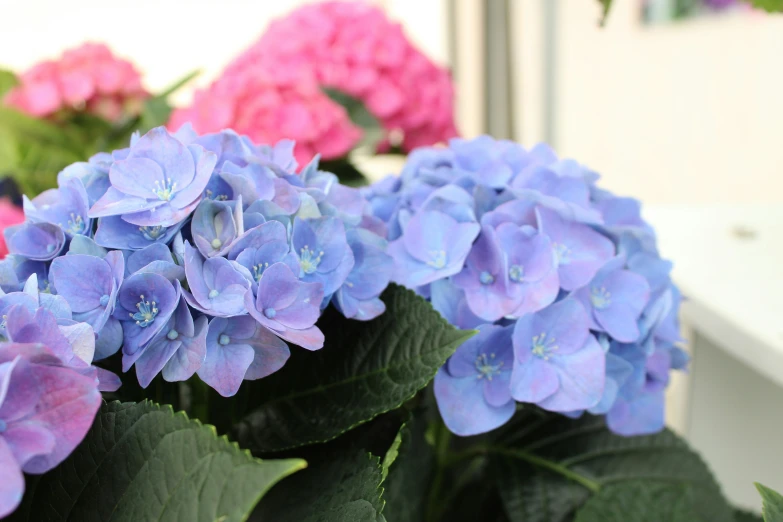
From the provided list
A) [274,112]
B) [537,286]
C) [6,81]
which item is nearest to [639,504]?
[537,286]

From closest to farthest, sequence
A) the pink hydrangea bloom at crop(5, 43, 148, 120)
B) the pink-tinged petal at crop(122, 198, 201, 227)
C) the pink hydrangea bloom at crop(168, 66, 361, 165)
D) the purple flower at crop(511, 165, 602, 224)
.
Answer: the pink-tinged petal at crop(122, 198, 201, 227)
the purple flower at crop(511, 165, 602, 224)
the pink hydrangea bloom at crop(168, 66, 361, 165)
the pink hydrangea bloom at crop(5, 43, 148, 120)

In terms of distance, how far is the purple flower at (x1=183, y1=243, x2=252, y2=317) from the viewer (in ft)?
0.91

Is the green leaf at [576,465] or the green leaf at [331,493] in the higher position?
the green leaf at [331,493]

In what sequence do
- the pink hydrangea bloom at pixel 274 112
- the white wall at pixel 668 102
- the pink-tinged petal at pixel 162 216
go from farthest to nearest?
the white wall at pixel 668 102 → the pink hydrangea bloom at pixel 274 112 → the pink-tinged petal at pixel 162 216

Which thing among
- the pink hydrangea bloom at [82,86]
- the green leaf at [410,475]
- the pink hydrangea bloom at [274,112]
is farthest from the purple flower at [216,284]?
the pink hydrangea bloom at [82,86]

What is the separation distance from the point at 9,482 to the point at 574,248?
0.30 m

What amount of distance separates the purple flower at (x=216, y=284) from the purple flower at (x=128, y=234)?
0.02 meters

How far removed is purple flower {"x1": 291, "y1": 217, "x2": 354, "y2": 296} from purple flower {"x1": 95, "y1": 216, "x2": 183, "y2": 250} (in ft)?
0.19

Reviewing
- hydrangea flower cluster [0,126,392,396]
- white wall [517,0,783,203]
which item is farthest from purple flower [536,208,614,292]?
white wall [517,0,783,203]

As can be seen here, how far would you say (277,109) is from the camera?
2.48 ft

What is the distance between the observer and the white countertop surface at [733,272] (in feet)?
1.60

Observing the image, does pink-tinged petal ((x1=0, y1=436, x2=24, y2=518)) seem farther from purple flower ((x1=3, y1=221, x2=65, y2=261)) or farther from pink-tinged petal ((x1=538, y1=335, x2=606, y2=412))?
pink-tinged petal ((x1=538, y1=335, x2=606, y2=412))

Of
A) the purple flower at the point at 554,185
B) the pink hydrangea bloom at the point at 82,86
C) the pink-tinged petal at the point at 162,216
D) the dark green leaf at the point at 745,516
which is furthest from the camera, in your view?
the pink hydrangea bloom at the point at 82,86

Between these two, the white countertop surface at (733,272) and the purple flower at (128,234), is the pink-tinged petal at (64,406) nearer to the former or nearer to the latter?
the purple flower at (128,234)
